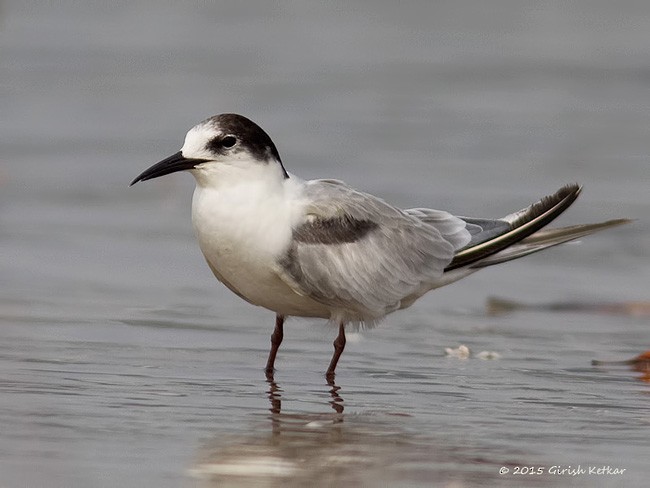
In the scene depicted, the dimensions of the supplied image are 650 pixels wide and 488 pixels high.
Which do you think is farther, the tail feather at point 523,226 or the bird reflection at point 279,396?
the tail feather at point 523,226

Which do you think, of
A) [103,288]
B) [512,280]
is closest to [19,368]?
[103,288]

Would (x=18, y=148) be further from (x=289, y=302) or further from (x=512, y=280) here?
(x=289, y=302)

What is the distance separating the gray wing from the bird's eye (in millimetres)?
403

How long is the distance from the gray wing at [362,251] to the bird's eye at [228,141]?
0.40 m

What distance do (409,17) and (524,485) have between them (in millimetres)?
14011

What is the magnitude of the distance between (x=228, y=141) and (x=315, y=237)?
0.51 metres

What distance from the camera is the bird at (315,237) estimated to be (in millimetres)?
5695

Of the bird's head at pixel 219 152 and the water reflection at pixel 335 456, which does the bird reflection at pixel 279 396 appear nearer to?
the water reflection at pixel 335 456

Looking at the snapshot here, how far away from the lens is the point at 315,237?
5887mm

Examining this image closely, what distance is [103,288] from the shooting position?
723 cm

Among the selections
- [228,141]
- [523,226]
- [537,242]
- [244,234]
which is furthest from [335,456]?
[537,242]

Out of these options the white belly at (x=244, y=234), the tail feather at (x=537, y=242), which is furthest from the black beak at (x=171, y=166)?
the tail feather at (x=537, y=242)

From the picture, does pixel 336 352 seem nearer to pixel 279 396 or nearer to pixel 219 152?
pixel 279 396

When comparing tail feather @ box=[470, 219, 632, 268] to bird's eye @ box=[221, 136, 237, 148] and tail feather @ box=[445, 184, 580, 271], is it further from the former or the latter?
bird's eye @ box=[221, 136, 237, 148]
